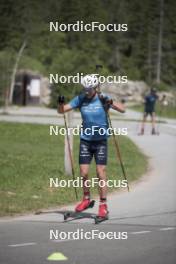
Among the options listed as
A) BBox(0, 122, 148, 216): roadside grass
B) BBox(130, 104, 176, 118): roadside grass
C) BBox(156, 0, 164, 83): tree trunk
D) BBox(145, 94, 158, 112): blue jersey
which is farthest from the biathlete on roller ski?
BBox(130, 104, 176, 118): roadside grass

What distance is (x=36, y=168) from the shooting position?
1720 centimetres

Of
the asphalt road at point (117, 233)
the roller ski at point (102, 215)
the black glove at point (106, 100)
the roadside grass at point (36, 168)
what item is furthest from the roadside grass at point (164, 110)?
the black glove at point (106, 100)

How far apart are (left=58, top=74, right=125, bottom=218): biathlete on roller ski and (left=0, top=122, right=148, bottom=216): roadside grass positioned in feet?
4.44

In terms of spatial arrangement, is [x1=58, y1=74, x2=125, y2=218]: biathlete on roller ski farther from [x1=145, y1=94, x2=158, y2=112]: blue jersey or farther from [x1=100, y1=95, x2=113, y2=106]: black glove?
[x1=145, y1=94, x2=158, y2=112]: blue jersey

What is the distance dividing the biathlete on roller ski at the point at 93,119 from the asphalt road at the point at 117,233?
Answer: 60 cm

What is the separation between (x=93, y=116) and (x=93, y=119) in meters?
0.04

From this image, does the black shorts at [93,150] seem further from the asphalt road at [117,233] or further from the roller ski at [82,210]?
the asphalt road at [117,233]

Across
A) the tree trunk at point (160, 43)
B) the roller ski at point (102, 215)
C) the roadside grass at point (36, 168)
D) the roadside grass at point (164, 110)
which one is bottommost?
the roadside grass at point (164, 110)

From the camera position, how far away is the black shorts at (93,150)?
36.6ft

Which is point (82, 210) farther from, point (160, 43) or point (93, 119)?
point (160, 43)

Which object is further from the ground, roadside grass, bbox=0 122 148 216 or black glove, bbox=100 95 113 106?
black glove, bbox=100 95 113 106

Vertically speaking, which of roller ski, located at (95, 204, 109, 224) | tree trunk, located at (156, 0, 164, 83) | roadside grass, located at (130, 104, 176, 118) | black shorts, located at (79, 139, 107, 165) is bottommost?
roadside grass, located at (130, 104, 176, 118)

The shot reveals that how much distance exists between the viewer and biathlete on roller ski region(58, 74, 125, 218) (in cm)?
1081

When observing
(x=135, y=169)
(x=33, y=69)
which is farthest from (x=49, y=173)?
(x=33, y=69)
